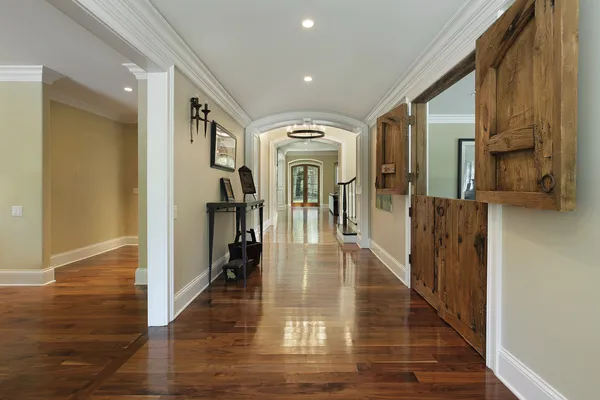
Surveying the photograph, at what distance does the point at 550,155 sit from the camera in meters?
1.54

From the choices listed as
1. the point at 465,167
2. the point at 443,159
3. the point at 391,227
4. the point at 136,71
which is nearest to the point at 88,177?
the point at 136,71

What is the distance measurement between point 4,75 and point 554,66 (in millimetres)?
5402

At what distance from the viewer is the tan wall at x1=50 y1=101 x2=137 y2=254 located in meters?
5.35

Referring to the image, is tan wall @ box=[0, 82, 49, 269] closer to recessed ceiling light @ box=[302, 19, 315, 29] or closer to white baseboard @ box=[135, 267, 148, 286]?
white baseboard @ box=[135, 267, 148, 286]

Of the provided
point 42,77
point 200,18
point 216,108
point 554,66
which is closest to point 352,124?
point 216,108

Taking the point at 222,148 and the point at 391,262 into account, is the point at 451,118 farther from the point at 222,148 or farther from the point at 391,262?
the point at 222,148

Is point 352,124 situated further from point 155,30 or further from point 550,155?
point 550,155

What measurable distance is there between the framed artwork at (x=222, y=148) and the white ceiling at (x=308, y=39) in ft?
1.92

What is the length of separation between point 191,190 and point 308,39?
1.88m

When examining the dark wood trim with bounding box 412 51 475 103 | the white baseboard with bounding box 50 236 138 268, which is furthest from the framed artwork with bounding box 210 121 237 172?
the white baseboard with bounding box 50 236 138 268

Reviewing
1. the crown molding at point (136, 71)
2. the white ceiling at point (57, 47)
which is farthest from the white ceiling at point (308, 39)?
the white ceiling at point (57, 47)

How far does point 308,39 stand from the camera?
10.4 feet

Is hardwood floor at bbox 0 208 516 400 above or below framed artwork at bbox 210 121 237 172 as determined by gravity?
below

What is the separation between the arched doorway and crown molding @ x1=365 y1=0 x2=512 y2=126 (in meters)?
15.3
